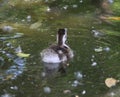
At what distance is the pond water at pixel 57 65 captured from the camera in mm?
9227

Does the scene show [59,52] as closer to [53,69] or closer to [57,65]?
[57,65]

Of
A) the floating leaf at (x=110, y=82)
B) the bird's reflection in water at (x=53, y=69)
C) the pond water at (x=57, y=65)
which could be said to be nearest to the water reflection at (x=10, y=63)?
the pond water at (x=57, y=65)

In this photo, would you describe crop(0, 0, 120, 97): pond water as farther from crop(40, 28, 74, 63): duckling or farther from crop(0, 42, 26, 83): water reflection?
crop(40, 28, 74, 63): duckling

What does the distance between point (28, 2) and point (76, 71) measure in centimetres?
590

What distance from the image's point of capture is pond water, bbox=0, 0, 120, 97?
9227 mm

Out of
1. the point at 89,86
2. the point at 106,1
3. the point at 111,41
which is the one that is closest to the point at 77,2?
the point at 106,1

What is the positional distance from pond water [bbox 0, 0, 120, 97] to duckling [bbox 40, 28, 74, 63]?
124 millimetres

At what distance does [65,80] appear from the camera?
970 centimetres

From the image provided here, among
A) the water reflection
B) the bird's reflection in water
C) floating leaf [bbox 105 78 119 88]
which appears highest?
the water reflection

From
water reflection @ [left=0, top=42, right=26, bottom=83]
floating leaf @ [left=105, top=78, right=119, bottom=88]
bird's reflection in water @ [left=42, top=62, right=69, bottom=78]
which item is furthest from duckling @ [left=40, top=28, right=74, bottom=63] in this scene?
floating leaf @ [left=105, top=78, right=119, bottom=88]

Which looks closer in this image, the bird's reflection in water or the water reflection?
the water reflection

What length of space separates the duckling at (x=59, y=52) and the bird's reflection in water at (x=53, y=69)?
0.10 meters

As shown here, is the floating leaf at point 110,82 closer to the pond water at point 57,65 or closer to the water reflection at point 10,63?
the pond water at point 57,65

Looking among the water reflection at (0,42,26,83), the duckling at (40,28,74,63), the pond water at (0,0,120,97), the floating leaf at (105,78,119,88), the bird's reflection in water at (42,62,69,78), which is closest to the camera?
the pond water at (0,0,120,97)
